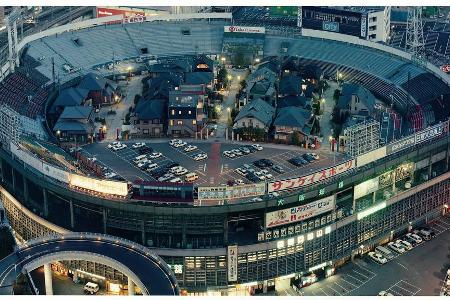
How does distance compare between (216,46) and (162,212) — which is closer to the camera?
(162,212)

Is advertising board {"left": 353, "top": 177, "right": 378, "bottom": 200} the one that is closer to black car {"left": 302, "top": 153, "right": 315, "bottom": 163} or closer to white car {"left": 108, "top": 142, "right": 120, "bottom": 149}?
→ black car {"left": 302, "top": 153, "right": 315, "bottom": 163}

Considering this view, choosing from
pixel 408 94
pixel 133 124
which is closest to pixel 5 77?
pixel 133 124

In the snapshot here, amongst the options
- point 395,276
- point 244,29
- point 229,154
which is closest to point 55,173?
point 229,154

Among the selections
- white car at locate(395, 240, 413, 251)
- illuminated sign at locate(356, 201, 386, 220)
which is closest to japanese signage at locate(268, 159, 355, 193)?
illuminated sign at locate(356, 201, 386, 220)

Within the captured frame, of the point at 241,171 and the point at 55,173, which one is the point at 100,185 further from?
the point at 241,171

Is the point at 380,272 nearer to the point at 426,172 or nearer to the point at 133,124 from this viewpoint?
the point at 426,172

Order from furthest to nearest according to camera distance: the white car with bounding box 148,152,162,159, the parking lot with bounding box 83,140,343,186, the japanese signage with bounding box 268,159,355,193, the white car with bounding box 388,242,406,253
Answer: the white car with bounding box 148,152,162,159 < the parking lot with bounding box 83,140,343,186 < the white car with bounding box 388,242,406,253 < the japanese signage with bounding box 268,159,355,193
